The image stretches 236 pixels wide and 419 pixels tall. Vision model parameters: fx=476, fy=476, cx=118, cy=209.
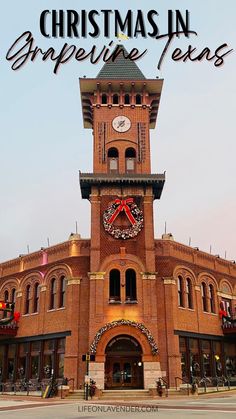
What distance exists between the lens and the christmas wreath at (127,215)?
37.8 metres

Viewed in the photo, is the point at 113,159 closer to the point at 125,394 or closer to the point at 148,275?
the point at 148,275

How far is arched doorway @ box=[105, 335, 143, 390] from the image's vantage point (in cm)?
3494

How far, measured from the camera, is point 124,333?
114 feet

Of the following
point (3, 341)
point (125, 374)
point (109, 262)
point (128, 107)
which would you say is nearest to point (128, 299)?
point (109, 262)

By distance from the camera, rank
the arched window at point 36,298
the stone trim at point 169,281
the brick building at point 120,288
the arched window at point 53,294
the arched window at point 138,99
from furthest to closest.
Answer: the arched window at point 138,99 → the arched window at point 36,298 → the arched window at point 53,294 → the stone trim at point 169,281 → the brick building at point 120,288

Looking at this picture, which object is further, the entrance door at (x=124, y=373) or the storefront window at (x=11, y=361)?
the storefront window at (x=11, y=361)

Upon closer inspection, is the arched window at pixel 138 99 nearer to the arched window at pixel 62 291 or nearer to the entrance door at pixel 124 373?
the arched window at pixel 62 291

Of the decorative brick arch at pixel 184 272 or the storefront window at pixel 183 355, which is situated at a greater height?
the decorative brick arch at pixel 184 272

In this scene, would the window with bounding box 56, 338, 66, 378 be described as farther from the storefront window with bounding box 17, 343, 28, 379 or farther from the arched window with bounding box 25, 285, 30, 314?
the arched window with bounding box 25, 285, 30, 314

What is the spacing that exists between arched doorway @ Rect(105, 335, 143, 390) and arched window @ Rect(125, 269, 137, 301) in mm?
3054

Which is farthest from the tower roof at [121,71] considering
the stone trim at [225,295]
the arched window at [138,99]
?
the stone trim at [225,295]

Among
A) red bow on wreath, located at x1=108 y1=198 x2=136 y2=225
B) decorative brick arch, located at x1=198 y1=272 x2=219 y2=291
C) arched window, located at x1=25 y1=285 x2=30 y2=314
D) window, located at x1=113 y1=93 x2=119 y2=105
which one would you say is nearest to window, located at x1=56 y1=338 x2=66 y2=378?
arched window, located at x1=25 y1=285 x2=30 y2=314

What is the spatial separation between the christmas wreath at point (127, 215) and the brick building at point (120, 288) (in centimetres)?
8

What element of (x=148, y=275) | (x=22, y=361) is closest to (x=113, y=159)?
(x=148, y=275)
